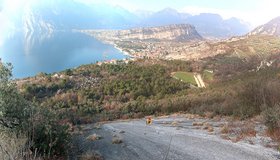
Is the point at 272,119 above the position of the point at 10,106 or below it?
below

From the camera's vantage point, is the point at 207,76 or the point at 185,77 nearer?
the point at 207,76

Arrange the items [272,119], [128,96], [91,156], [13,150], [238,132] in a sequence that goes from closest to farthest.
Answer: [13,150] → [91,156] → [272,119] → [238,132] → [128,96]

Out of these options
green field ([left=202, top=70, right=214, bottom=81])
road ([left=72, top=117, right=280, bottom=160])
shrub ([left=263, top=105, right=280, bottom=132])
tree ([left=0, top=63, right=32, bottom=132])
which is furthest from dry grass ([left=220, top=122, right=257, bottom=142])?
green field ([left=202, top=70, right=214, bottom=81])

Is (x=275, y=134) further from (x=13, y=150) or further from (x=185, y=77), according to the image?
(x=185, y=77)

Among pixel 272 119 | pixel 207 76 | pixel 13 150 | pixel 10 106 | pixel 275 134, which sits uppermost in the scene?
pixel 207 76

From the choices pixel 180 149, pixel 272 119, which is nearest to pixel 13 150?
pixel 180 149

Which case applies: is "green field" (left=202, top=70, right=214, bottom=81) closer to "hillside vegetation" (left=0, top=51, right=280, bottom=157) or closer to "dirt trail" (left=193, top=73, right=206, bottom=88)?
"hillside vegetation" (left=0, top=51, right=280, bottom=157)

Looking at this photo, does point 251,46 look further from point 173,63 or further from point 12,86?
point 12,86

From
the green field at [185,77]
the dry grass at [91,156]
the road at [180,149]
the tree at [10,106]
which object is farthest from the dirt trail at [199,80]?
the tree at [10,106]
